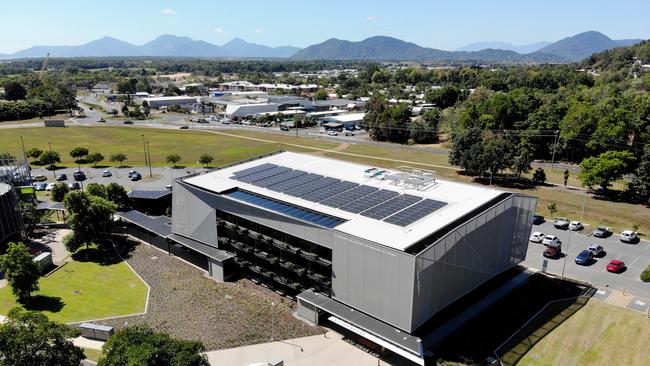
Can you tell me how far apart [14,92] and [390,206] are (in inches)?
7810

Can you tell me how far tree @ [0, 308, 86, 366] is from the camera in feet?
72.6

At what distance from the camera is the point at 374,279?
100 ft

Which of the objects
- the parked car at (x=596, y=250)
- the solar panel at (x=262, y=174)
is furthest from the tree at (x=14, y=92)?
the parked car at (x=596, y=250)

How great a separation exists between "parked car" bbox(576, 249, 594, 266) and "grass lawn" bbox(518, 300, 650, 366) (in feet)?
29.4

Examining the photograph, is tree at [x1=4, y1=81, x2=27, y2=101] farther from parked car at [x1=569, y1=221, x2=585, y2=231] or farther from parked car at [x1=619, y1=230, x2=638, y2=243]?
parked car at [x1=619, y1=230, x2=638, y2=243]

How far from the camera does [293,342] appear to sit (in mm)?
31672

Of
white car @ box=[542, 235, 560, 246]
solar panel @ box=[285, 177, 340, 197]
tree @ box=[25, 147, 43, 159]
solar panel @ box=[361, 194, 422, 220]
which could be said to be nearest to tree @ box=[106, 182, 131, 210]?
solar panel @ box=[285, 177, 340, 197]

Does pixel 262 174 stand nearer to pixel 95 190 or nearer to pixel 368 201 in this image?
pixel 368 201

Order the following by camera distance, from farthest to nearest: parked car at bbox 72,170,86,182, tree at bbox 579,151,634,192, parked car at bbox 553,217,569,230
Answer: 1. parked car at bbox 72,170,86,182
2. tree at bbox 579,151,634,192
3. parked car at bbox 553,217,569,230

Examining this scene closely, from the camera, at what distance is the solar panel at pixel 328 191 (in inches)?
1572

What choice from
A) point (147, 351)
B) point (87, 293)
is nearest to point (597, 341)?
point (147, 351)

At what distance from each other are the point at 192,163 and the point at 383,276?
69.3 meters

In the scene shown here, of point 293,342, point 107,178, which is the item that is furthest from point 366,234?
point 107,178

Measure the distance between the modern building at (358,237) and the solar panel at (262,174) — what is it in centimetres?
11
